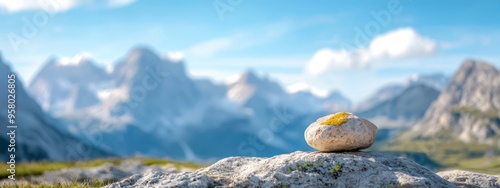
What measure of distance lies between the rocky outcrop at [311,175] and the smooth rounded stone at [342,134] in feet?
Answer: 2.16

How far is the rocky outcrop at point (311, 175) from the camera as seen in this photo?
12.9m

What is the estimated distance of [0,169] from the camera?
3547cm

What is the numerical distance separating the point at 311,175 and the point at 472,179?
587 cm

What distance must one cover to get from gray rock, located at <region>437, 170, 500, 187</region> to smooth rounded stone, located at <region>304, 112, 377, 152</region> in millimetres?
2952

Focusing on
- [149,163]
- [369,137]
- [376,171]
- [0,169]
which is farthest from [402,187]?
[149,163]

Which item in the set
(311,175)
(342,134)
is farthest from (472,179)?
(311,175)

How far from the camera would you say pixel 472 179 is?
1553 cm

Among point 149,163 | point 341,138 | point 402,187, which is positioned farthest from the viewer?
point 149,163

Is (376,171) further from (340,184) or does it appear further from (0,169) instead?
(0,169)

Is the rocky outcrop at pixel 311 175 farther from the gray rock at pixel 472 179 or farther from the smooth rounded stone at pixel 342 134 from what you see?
the gray rock at pixel 472 179

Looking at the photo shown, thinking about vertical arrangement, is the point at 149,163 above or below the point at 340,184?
above

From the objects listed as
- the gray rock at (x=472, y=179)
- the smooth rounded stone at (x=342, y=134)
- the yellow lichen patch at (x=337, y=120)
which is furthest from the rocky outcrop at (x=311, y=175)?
the gray rock at (x=472, y=179)

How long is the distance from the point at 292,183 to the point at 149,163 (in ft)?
119

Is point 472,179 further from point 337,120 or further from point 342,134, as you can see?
point 337,120
